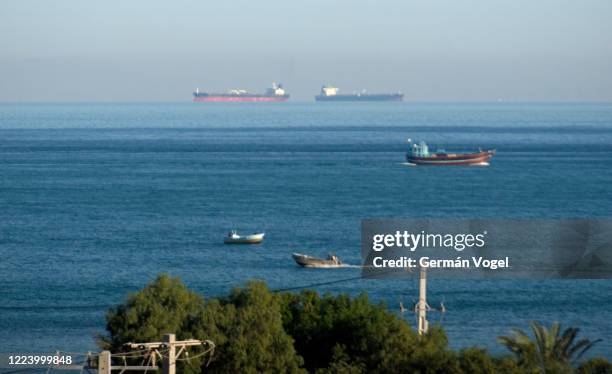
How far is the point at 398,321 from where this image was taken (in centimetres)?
2122

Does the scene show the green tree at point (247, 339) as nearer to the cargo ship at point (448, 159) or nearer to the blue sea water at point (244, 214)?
the blue sea water at point (244, 214)

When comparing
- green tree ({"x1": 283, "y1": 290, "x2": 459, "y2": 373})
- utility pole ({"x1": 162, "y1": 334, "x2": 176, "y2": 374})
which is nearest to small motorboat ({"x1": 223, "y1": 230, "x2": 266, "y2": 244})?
green tree ({"x1": 283, "y1": 290, "x2": 459, "y2": 373})

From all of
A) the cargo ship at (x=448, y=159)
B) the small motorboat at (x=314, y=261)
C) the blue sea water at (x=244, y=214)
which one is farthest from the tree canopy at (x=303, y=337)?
the cargo ship at (x=448, y=159)

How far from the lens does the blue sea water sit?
39.7m

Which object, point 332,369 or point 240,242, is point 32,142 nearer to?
point 240,242

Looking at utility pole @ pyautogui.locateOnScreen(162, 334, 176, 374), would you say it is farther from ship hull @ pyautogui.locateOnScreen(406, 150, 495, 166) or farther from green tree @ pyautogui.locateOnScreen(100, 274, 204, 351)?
ship hull @ pyautogui.locateOnScreen(406, 150, 495, 166)

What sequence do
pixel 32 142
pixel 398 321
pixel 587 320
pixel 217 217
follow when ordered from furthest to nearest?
pixel 32 142 → pixel 217 217 → pixel 587 320 → pixel 398 321

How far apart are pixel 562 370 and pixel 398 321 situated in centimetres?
299

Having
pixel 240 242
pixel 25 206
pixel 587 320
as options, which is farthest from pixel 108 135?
pixel 587 320

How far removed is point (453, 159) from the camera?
107 m

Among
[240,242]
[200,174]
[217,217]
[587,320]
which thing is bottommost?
[587,320]

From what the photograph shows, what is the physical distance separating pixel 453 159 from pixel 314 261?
60036 millimetres

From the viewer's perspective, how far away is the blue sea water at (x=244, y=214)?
3972cm

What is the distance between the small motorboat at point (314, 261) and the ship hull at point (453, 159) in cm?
5765
